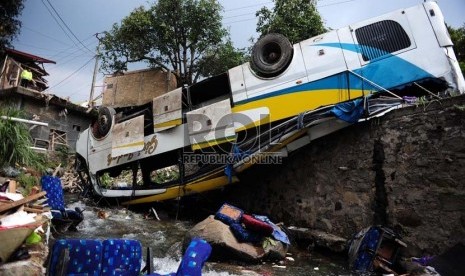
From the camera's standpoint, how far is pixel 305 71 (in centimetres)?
679

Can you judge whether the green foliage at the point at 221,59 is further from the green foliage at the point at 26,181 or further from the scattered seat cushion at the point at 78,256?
the scattered seat cushion at the point at 78,256

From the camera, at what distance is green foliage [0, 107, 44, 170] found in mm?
5895

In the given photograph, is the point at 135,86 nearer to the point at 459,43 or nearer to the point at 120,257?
the point at 120,257

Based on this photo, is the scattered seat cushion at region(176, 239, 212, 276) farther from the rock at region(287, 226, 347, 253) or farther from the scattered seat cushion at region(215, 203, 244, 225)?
the rock at region(287, 226, 347, 253)

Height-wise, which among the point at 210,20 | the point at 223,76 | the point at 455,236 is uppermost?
the point at 210,20

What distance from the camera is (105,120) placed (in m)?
9.92

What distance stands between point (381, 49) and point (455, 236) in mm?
3535

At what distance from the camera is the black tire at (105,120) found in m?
9.80

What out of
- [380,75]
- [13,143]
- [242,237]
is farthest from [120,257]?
[380,75]

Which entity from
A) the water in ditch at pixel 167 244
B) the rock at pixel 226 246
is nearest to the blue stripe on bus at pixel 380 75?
the water in ditch at pixel 167 244

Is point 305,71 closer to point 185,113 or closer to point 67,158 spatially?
point 185,113

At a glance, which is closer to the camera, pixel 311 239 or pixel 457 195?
pixel 457 195

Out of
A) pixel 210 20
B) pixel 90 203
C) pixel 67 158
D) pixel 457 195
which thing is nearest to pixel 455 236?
pixel 457 195

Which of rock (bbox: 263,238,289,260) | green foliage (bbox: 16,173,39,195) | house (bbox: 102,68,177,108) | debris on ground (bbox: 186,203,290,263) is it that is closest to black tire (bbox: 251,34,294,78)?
debris on ground (bbox: 186,203,290,263)
